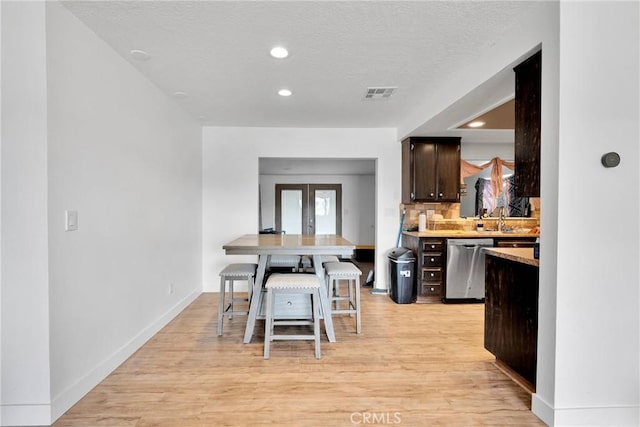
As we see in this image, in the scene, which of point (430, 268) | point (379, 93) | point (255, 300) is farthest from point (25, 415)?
point (430, 268)

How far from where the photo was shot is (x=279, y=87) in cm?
304

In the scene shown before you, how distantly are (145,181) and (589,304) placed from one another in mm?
3287

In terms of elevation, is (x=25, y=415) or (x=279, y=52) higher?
(x=279, y=52)

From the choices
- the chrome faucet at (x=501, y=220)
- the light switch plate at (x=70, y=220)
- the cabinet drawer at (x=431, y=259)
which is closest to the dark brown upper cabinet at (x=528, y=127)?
the cabinet drawer at (x=431, y=259)

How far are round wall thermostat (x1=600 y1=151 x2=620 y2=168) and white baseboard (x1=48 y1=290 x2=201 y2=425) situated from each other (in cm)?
325

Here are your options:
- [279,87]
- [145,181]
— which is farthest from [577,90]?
[145,181]

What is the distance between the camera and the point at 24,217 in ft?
5.62

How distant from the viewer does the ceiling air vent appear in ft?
10.1

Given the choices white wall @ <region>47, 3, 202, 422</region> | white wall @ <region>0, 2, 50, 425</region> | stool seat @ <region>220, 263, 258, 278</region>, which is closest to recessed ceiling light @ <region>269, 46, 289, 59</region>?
white wall @ <region>47, 3, 202, 422</region>

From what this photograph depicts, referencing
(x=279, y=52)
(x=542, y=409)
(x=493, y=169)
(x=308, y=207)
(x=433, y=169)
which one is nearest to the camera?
(x=542, y=409)

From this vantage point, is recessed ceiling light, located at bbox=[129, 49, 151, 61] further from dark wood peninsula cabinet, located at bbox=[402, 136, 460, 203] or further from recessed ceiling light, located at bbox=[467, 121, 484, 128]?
recessed ceiling light, located at bbox=[467, 121, 484, 128]

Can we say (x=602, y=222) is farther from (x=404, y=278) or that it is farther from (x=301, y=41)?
(x=404, y=278)

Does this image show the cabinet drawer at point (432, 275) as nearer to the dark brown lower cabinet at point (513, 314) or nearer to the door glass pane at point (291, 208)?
the dark brown lower cabinet at point (513, 314)

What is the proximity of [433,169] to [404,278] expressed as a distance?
59.8 inches
